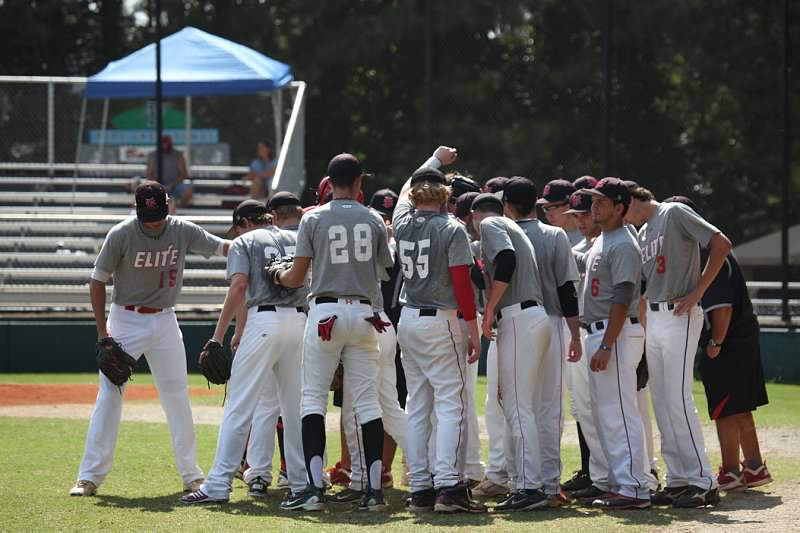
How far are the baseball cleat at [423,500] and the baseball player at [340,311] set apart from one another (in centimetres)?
17

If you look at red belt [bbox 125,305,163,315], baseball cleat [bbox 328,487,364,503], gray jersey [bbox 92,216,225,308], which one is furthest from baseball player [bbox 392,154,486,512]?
red belt [bbox 125,305,163,315]

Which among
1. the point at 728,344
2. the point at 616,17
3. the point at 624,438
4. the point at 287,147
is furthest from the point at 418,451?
the point at 616,17

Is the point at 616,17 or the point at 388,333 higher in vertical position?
the point at 616,17

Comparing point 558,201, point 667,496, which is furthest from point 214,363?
point 667,496

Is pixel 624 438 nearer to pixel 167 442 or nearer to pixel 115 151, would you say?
pixel 167 442

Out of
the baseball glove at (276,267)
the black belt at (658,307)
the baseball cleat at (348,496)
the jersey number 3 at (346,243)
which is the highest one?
the jersey number 3 at (346,243)

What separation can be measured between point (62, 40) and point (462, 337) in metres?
22.9

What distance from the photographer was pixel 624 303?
706 cm

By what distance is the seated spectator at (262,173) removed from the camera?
19453 mm

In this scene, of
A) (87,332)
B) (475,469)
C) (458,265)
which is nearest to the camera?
(458,265)

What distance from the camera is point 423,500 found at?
23.4 ft

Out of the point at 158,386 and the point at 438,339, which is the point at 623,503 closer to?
the point at 438,339

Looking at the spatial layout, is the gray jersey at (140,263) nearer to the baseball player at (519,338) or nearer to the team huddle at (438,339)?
the team huddle at (438,339)

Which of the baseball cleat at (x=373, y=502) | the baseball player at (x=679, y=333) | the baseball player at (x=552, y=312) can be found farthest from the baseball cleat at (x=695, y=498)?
the baseball cleat at (x=373, y=502)
